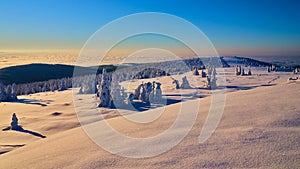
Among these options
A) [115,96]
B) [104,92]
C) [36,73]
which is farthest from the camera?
[36,73]

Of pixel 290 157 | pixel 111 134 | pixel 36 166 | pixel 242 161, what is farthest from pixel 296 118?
pixel 36 166

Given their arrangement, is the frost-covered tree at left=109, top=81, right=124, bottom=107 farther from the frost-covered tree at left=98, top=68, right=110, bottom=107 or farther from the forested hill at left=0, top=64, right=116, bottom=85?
the forested hill at left=0, top=64, right=116, bottom=85

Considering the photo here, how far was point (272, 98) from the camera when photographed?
6.58 m

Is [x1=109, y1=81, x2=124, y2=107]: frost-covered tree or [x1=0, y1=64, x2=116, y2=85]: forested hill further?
[x1=0, y1=64, x2=116, y2=85]: forested hill

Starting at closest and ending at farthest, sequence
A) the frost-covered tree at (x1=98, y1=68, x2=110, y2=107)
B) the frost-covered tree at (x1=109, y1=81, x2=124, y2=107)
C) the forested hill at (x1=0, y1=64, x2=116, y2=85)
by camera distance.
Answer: the frost-covered tree at (x1=98, y1=68, x2=110, y2=107), the frost-covered tree at (x1=109, y1=81, x2=124, y2=107), the forested hill at (x1=0, y1=64, x2=116, y2=85)

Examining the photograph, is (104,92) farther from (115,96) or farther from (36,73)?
(36,73)

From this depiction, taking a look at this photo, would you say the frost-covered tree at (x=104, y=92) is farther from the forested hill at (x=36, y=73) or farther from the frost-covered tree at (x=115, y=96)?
the forested hill at (x=36, y=73)

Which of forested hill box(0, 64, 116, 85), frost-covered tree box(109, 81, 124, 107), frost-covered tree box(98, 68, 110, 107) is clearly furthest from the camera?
forested hill box(0, 64, 116, 85)

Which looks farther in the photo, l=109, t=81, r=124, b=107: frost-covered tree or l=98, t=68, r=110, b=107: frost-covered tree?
l=109, t=81, r=124, b=107: frost-covered tree

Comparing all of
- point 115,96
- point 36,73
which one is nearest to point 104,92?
point 115,96

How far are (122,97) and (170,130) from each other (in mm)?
12249

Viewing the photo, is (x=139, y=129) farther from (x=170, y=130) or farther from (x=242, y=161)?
(x=242, y=161)

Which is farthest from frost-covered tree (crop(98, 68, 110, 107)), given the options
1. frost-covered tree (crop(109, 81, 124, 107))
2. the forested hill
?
the forested hill

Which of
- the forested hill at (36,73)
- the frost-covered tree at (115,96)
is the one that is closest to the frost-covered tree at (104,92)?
the frost-covered tree at (115,96)
